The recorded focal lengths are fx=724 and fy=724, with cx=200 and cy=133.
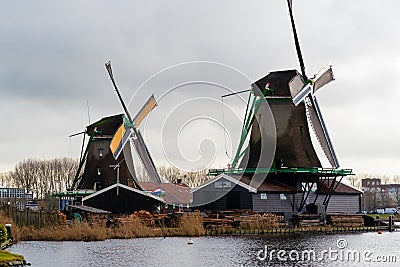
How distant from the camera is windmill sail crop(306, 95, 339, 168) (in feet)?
148

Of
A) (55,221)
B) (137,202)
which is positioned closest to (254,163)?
(137,202)

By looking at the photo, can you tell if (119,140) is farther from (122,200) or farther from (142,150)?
(122,200)

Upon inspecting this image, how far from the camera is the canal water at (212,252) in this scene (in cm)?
2173

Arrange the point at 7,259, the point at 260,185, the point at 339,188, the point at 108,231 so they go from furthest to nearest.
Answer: the point at 339,188
the point at 260,185
the point at 108,231
the point at 7,259

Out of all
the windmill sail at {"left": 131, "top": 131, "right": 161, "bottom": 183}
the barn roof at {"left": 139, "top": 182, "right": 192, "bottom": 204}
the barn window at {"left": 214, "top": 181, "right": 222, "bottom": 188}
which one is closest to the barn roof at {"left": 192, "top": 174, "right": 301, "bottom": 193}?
the barn window at {"left": 214, "top": 181, "right": 222, "bottom": 188}

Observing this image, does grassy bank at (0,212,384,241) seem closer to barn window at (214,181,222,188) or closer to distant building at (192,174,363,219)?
distant building at (192,174,363,219)

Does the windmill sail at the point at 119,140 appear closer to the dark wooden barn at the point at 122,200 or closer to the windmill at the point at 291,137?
the dark wooden barn at the point at 122,200

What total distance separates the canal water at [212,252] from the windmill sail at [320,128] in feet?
43.1

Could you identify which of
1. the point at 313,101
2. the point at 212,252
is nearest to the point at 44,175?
the point at 313,101

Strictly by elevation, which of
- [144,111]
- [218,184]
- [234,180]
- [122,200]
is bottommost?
[122,200]

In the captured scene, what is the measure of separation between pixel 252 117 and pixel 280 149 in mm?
2832

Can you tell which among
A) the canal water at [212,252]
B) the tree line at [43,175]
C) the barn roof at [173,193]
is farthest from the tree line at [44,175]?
the canal water at [212,252]

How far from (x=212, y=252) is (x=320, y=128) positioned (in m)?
22.0

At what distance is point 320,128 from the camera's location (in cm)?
4534
